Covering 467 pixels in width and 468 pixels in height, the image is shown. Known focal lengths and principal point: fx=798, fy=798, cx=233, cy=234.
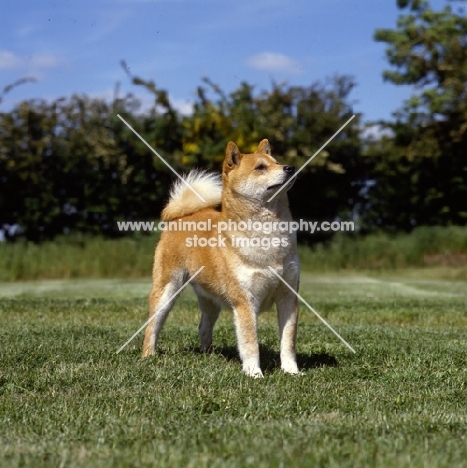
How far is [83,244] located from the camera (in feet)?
67.8

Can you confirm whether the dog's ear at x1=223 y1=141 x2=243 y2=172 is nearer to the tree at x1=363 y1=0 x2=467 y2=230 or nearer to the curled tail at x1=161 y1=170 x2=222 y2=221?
the curled tail at x1=161 y1=170 x2=222 y2=221

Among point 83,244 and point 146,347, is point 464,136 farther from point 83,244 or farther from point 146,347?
point 146,347

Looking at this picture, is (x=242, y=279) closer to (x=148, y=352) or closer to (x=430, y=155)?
(x=148, y=352)

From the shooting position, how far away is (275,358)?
24.9 feet

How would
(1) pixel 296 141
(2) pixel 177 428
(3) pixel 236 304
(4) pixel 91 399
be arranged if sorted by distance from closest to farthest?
(2) pixel 177 428 < (4) pixel 91 399 < (3) pixel 236 304 < (1) pixel 296 141

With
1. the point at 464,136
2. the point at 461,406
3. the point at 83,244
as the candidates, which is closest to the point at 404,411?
the point at 461,406

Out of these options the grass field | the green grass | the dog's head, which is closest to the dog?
the dog's head

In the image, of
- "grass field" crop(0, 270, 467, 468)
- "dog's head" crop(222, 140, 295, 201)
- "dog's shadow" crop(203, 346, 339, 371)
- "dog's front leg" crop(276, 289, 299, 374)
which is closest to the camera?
"grass field" crop(0, 270, 467, 468)

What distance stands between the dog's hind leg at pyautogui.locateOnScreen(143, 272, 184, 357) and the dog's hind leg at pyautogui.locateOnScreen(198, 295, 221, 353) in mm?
310

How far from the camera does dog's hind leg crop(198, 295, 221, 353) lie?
7.76 metres

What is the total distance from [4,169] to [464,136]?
13.3 meters

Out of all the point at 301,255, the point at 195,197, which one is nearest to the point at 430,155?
the point at 301,255

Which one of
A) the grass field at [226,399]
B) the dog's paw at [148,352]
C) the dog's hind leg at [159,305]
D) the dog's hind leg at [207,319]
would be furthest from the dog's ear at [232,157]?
the dog's paw at [148,352]

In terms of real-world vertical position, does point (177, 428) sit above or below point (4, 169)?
below
